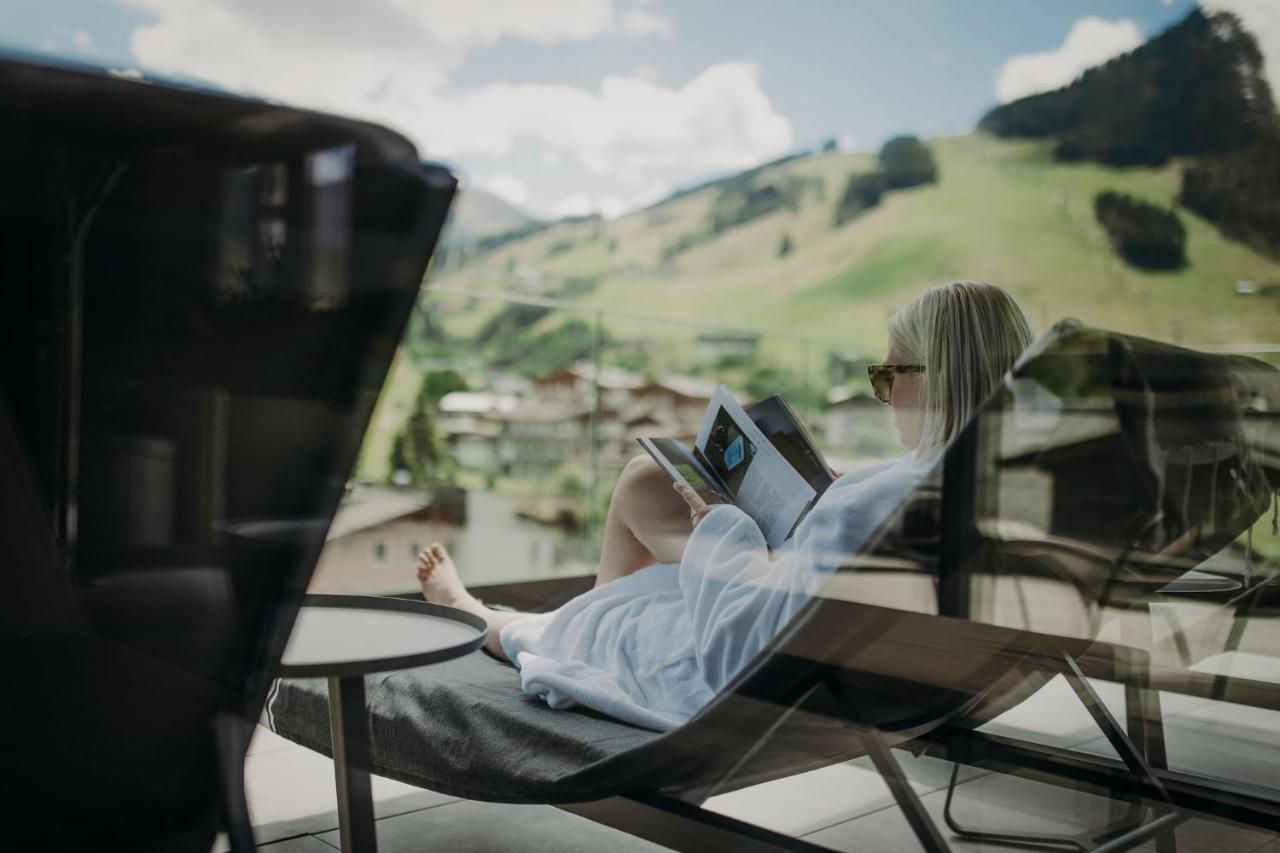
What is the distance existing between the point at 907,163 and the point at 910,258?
6.9 inches

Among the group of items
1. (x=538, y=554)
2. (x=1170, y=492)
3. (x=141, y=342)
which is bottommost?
(x=538, y=554)

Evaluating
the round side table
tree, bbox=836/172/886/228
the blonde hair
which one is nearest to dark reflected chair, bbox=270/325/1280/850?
the round side table

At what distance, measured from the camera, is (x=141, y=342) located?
0.91 meters

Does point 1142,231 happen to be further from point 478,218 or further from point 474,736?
point 474,736

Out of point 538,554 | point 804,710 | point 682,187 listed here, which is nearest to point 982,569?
A: point 804,710

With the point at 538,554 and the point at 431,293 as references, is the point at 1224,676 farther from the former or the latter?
the point at 538,554

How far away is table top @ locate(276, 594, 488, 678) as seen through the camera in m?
1.10

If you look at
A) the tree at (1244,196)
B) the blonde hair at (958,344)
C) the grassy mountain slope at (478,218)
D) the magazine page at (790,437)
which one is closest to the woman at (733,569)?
the blonde hair at (958,344)

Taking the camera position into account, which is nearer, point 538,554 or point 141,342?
point 141,342

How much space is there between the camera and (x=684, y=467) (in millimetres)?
1638

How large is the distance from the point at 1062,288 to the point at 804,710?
1.82ft

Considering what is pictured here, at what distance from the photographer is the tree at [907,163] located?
1518mm

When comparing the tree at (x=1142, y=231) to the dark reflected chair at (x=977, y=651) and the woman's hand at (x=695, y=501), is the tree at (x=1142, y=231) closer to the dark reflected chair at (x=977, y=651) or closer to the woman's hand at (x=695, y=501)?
the dark reflected chair at (x=977, y=651)

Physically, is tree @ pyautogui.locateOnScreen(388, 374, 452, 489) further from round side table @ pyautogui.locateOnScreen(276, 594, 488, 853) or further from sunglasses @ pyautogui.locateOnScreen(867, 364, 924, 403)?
sunglasses @ pyautogui.locateOnScreen(867, 364, 924, 403)
